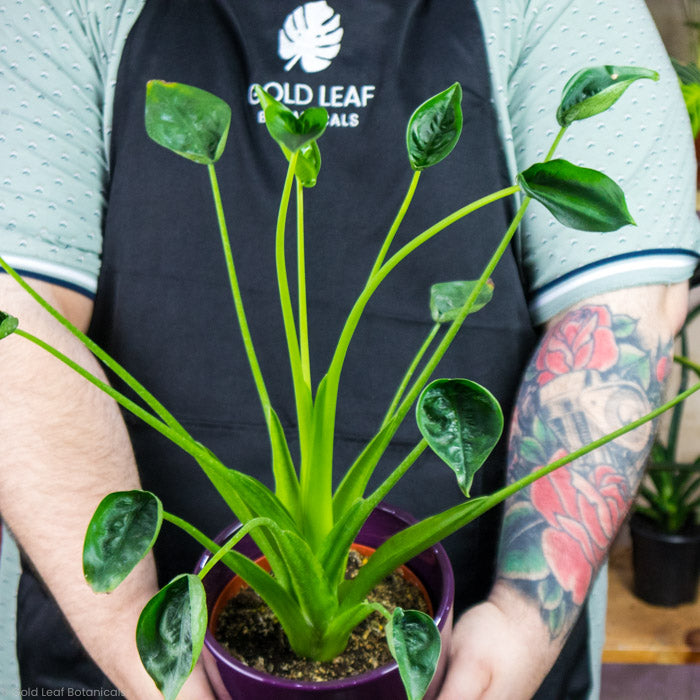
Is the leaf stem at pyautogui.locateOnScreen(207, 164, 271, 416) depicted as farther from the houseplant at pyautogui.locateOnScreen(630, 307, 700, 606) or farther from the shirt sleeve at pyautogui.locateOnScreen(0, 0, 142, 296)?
the houseplant at pyautogui.locateOnScreen(630, 307, 700, 606)

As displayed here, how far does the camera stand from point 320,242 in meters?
0.84

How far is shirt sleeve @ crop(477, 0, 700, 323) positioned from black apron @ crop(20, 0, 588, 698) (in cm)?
3

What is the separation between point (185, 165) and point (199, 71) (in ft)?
0.36

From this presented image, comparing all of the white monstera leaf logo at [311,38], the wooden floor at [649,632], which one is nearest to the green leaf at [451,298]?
the white monstera leaf logo at [311,38]

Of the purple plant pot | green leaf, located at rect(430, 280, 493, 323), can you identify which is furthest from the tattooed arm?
green leaf, located at rect(430, 280, 493, 323)

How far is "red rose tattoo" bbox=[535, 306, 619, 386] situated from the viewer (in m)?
0.77

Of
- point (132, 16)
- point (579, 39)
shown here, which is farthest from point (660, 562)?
point (132, 16)

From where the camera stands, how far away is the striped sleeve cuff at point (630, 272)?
29.8 inches

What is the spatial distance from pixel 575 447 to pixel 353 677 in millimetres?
400

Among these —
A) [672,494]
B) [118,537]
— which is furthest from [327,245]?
[672,494]

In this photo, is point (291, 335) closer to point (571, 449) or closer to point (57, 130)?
point (571, 449)

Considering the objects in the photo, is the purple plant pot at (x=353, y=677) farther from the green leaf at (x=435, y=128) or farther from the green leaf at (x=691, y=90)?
the green leaf at (x=691, y=90)

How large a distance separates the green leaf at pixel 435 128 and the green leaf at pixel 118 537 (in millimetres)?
210

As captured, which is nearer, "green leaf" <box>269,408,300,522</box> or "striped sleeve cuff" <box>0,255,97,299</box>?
"green leaf" <box>269,408,300,522</box>
